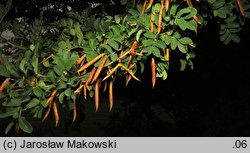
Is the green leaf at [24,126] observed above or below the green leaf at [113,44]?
below

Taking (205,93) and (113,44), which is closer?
(113,44)

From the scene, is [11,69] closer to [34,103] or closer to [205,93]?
[34,103]

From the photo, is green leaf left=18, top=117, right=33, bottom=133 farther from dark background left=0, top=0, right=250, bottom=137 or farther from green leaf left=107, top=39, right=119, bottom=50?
dark background left=0, top=0, right=250, bottom=137

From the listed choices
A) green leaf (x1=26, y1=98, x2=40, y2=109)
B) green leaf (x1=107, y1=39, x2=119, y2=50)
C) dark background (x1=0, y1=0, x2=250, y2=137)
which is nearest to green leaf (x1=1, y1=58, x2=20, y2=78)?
green leaf (x1=26, y1=98, x2=40, y2=109)

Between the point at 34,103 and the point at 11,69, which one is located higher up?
the point at 11,69

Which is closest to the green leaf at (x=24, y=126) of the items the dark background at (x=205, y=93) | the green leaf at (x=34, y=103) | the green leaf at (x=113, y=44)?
the green leaf at (x=34, y=103)

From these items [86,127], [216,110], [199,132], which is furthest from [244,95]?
[86,127]

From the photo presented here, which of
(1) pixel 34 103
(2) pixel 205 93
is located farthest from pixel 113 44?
(2) pixel 205 93

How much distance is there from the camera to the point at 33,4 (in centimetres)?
335

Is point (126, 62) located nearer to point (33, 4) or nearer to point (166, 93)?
point (33, 4)

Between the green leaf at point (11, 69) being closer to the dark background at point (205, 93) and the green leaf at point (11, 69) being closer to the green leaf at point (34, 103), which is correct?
the green leaf at point (34, 103)

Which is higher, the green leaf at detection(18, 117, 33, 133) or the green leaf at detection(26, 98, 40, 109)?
the green leaf at detection(26, 98, 40, 109)

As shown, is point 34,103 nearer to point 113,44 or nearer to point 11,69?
point 11,69

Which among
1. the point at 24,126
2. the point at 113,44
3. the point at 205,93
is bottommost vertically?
the point at 24,126
